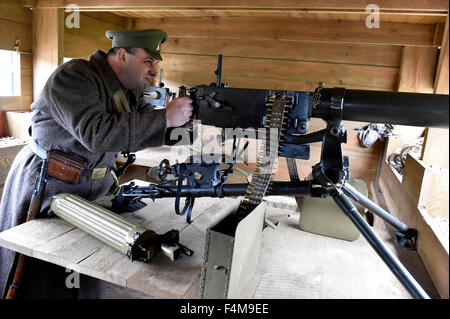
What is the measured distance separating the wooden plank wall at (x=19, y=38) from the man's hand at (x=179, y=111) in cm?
164

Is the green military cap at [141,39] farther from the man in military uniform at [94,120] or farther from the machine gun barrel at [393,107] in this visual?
the machine gun barrel at [393,107]

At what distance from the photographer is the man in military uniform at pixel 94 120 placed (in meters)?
1.03

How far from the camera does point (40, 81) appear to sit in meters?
2.27

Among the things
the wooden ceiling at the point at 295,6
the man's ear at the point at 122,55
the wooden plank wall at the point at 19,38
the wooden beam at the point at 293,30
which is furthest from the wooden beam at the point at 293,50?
the man's ear at the point at 122,55

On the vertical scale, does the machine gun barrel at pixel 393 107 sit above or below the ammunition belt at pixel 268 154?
above

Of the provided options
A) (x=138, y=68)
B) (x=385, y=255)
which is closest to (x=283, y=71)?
(x=138, y=68)

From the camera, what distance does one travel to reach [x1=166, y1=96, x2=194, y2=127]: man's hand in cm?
96

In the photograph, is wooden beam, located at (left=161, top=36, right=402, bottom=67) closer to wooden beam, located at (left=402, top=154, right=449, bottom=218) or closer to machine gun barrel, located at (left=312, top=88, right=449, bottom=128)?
wooden beam, located at (left=402, top=154, right=449, bottom=218)

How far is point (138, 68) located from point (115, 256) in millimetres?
676

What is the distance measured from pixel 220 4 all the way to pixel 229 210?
1.27 meters

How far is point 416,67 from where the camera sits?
7.27ft

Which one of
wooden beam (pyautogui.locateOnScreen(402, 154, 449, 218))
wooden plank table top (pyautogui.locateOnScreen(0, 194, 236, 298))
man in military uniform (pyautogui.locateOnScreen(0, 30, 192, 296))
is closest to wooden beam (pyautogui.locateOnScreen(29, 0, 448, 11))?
man in military uniform (pyautogui.locateOnScreen(0, 30, 192, 296))

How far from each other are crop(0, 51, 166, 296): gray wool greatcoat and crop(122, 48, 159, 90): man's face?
2.1 inches

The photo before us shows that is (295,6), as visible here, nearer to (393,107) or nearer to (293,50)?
(293,50)
